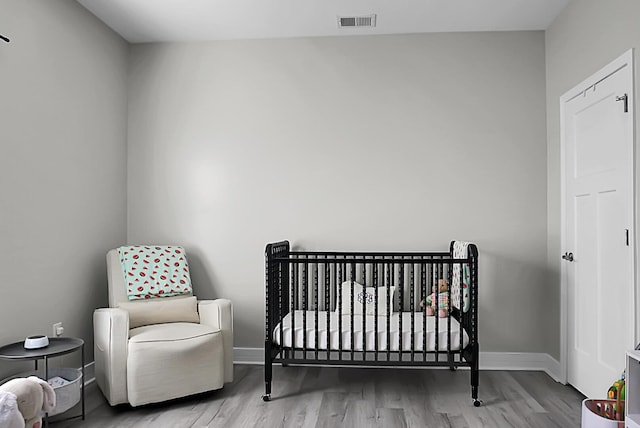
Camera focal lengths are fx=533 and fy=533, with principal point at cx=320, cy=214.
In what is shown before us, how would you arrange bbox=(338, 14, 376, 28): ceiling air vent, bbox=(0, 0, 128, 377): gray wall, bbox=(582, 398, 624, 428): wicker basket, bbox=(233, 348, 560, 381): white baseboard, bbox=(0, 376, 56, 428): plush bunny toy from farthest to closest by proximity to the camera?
bbox=(233, 348, 560, 381): white baseboard → bbox=(338, 14, 376, 28): ceiling air vent → bbox=(0, 0, 128, 377): gray wall → bbox=(582, 398, 624, 428): wicker basket → bbox=(0, 376, 56, 428): plush bunny toy

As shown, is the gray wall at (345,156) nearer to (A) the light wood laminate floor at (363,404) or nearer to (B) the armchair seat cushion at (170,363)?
(A) the light wood laminate floor at (363,404)

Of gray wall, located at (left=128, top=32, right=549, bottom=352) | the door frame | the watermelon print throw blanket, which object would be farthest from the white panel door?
the watermelon print throw blanket

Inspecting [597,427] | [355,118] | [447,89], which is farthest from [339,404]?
[447,89]

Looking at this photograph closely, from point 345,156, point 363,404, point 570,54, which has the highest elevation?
point 570,54

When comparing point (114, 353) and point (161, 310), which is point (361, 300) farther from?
point (114, 353)

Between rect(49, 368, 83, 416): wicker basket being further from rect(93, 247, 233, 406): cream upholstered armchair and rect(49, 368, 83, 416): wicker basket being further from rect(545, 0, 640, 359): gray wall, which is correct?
rect(545, 0, 640, 359): gray wall

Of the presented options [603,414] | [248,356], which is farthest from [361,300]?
[603,414]

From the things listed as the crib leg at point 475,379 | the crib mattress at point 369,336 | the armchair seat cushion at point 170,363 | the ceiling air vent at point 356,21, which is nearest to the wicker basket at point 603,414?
the crib leg at point 475,379

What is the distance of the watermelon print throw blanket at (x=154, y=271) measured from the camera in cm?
360

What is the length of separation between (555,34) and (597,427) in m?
2.61

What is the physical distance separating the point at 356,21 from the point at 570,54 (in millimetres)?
1428

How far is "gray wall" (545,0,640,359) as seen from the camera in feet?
9.08

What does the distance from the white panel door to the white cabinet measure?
1.76 ft

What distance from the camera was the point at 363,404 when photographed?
10.5ft
